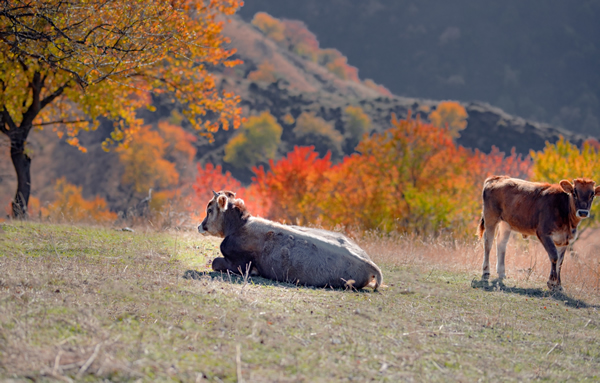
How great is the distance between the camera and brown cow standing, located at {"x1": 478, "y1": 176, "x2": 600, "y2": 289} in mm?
8820

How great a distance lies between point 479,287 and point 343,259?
2.84 m

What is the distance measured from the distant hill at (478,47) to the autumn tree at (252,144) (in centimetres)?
7633

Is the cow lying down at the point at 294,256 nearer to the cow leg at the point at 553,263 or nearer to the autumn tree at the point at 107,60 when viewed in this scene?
the autumn tree at the point at 107,60

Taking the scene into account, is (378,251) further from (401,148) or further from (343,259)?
(401,148)

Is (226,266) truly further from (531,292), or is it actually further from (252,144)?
(252,144)

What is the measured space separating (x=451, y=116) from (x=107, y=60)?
A: 9623 cm

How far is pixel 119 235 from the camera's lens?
35.8 feet

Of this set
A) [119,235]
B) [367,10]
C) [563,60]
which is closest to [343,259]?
[119,235]

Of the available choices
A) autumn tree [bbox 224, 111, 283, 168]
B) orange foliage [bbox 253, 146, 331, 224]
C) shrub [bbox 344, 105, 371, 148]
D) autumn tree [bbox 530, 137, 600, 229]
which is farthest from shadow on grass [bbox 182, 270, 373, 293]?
shrub [bbox 344, 105, 371, 148]

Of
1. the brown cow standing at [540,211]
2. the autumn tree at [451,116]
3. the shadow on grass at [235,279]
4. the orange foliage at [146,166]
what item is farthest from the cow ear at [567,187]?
the autumn tree at [451,116]

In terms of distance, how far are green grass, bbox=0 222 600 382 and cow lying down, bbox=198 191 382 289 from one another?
34 cm

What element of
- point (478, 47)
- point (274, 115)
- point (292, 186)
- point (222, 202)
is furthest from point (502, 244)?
point (478, 47)

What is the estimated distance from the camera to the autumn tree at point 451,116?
317 feet

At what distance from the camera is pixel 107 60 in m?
8.70
